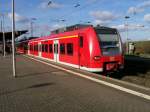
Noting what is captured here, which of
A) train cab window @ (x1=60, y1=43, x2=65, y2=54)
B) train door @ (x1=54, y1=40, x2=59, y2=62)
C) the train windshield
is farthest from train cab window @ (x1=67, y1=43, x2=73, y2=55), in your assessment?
train door @ (x1=54, y1=40, x2=59, y2=62)

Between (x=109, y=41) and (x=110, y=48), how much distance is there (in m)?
0.43

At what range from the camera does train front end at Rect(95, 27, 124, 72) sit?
60.7 ft

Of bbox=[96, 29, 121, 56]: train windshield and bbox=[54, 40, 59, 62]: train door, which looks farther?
bbox=[54, 40, 59, 62]: train door

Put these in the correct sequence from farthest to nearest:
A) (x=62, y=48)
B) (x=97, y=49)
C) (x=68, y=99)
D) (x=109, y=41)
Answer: (x=62, y=48) → (x=109, y=41) → (x=97, y=49) → (x=68, y=99)

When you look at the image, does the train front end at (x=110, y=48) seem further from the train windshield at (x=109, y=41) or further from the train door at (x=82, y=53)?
the train door at (x=82, y=53)

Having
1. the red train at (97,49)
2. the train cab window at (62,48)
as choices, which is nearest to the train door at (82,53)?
the red train at (97,49)

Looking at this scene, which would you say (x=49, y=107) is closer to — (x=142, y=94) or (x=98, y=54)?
(x=142, y=94)

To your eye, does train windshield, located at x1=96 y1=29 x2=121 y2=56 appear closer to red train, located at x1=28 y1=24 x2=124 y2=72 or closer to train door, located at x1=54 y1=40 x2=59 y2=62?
red train, located at x1=28 y1=24 x2=124 y2=72

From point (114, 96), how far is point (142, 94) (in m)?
0.97

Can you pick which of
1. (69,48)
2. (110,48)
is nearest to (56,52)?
(69,48)

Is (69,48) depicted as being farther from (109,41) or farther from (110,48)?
(110,48)

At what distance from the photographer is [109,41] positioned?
19.0 m

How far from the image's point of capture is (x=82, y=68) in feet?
65.2

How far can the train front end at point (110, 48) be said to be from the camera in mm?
18516
